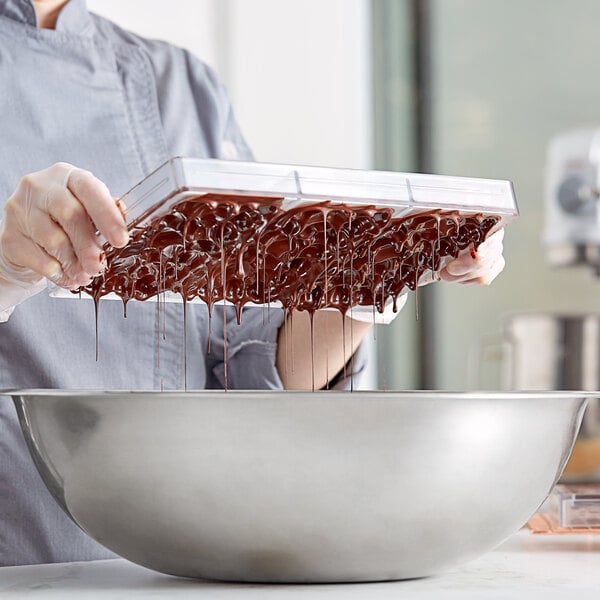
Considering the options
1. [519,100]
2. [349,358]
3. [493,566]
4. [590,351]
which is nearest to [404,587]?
[493,566]

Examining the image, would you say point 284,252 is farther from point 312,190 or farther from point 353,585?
point 353,585

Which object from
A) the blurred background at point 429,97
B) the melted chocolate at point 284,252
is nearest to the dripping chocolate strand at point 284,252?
the melted chocolate at point 284,252

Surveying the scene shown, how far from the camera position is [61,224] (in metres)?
0.61

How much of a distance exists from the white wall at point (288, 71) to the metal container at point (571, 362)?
0.63 metres

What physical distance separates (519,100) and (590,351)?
2.41ft

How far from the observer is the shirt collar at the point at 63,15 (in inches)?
38.5

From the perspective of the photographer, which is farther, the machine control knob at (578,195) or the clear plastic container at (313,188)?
the machine control knob at (578,195)

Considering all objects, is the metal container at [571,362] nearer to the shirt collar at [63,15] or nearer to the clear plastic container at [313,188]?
the shirt collar at [63,15]

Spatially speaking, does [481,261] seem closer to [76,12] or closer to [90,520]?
[90,520]

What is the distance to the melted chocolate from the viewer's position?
58 cm

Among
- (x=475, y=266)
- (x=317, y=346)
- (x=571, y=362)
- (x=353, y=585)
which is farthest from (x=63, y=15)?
(x=571, y=362)

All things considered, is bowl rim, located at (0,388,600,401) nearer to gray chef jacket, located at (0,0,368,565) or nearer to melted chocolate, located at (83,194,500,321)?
melted chocolate, located at (83,194,500,321)

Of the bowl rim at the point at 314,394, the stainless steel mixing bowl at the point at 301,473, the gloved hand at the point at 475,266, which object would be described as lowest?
the stainless steel mixing bowl at the point at 301,473

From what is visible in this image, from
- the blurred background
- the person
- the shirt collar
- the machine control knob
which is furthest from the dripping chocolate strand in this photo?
the blurred background
